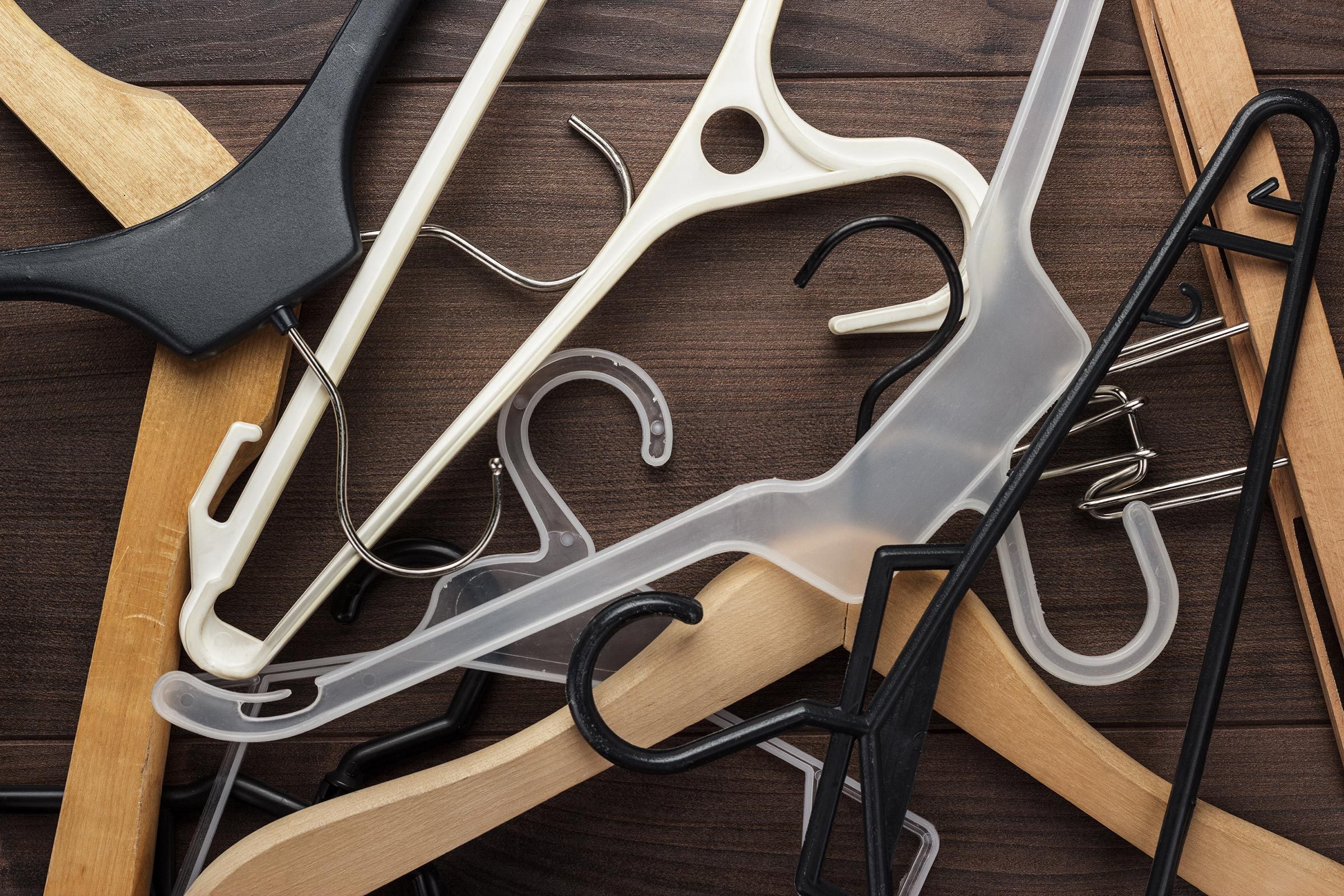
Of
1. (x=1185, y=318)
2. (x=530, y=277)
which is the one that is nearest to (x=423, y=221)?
(x=530, y=277)

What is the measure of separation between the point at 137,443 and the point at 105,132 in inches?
7.6

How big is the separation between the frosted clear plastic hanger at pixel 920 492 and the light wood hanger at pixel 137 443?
0.08 meters

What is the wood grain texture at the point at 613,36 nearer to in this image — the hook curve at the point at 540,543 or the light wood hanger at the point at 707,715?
the hook curve at the point at 540,543

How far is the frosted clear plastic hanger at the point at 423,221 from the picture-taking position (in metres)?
0.45

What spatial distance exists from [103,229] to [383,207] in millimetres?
199

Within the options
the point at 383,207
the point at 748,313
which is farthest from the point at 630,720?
the point at 383,207

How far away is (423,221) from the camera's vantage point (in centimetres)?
46

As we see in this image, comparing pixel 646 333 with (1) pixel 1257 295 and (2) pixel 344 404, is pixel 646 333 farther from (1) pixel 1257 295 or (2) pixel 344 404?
(1) pixel 1257 295

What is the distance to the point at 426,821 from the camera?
445mm

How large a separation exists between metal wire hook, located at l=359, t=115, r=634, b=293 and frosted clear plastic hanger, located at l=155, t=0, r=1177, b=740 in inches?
7.4

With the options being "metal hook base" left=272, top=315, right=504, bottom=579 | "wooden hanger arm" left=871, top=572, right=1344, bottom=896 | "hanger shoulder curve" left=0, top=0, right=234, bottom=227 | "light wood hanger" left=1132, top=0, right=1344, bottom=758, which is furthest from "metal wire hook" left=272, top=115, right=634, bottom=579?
"light wood hanger" left=1132, top=0, right=1344, bottom=758

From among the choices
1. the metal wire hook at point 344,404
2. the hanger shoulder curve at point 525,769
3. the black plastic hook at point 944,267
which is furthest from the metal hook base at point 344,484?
the black plastic hook at point 944,267

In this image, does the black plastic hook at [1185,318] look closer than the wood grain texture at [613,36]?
Yes

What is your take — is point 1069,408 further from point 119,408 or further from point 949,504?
point 119,408
